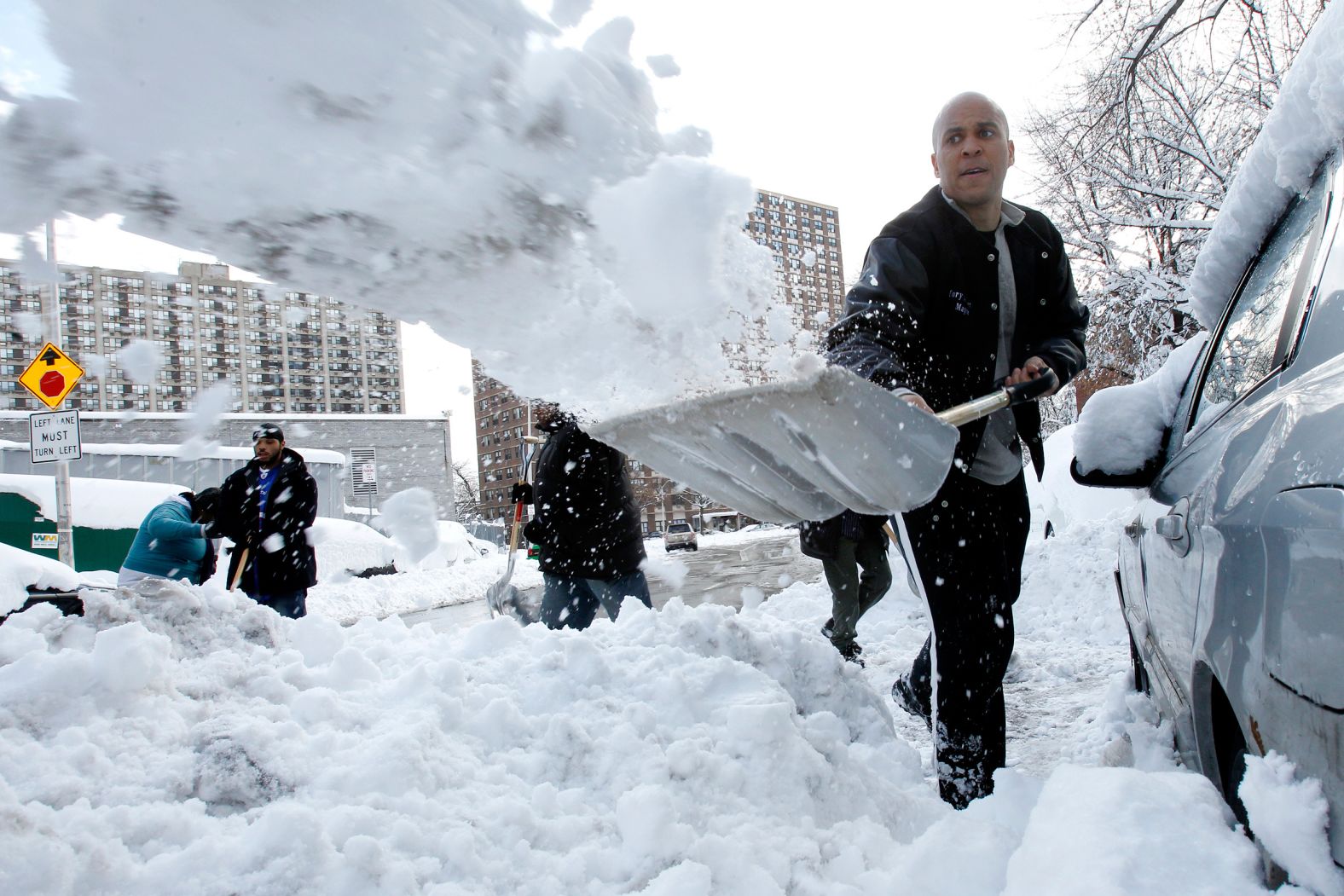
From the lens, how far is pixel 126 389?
3680 millimetres

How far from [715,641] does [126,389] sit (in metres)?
2.81

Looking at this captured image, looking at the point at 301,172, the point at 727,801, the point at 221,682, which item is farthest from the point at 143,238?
the point at 727,801

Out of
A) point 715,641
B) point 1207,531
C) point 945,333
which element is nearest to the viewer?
point 1207,531

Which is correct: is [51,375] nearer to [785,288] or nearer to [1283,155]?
[785,288]

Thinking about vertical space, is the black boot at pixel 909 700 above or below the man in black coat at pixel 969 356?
below

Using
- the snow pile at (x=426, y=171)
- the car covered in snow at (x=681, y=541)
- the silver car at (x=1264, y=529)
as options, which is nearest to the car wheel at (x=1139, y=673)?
the silver car at (x=1264, y=529)

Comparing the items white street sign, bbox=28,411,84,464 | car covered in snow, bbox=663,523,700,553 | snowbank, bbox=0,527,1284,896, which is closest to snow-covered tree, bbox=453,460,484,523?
car covered in snow, bbox=663,523,700,553

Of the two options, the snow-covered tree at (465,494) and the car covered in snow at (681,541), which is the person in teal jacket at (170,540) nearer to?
the car covered in snow at (681,541)

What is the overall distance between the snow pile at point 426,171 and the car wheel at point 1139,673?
55.8 inches

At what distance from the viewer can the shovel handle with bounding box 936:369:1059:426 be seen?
1984 mm

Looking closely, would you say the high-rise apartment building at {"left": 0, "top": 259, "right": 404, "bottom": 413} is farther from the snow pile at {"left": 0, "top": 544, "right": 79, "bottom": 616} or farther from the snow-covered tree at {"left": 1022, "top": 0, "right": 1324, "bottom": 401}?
the snow-covered tree at {"left": 1022, "top": 0, "right": 1324, "bottom": 401}

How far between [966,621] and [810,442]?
674mm

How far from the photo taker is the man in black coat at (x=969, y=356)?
86.8 inches

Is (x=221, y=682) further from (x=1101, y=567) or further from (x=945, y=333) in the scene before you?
(x=1101, y=567)
